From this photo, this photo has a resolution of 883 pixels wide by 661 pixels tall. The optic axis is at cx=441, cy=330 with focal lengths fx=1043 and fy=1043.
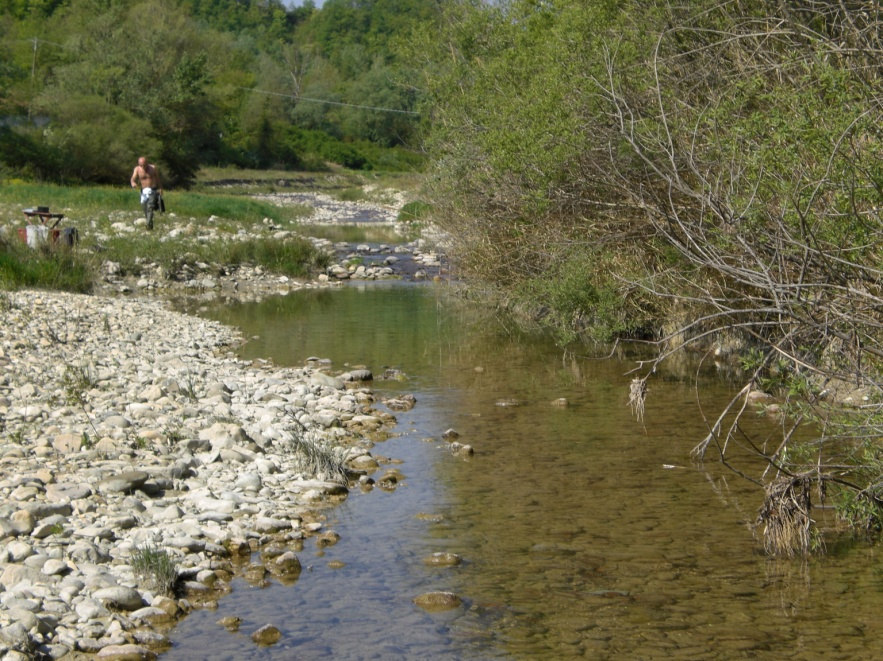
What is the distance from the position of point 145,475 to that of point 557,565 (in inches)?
123

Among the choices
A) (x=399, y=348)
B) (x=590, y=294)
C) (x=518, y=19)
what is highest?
(x=518, y=19)

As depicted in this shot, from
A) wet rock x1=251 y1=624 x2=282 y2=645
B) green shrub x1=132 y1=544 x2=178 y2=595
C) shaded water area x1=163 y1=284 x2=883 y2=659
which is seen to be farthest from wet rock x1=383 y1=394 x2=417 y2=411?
wet rock x1=251 y1=624 x2=282 y2=645

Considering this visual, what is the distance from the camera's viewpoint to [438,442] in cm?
1007

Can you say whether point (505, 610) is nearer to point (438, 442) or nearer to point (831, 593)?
point (831, 593)

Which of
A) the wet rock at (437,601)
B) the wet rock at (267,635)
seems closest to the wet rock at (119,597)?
the wet rock at (267,635)

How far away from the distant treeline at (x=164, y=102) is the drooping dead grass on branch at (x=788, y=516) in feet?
52.7

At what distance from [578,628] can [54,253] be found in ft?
50.8

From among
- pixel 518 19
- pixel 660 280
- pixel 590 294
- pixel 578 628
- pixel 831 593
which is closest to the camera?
pixel 578 628

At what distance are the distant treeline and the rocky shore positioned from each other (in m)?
10.9

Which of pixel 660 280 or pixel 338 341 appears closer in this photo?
pixel 660 280

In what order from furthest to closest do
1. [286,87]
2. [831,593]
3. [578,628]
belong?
[286,87] < [831,593] < [578,628]

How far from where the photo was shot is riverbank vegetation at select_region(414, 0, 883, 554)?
21.4 feet

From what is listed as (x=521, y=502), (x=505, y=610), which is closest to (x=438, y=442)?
(x=521, y=502)

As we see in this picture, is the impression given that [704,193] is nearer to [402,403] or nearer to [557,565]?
[557,565]
